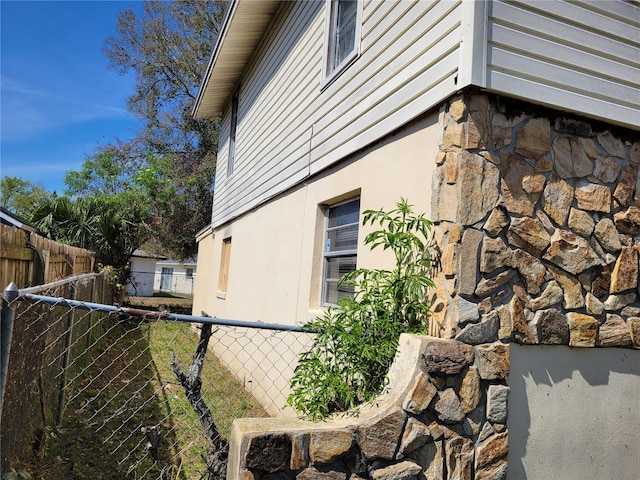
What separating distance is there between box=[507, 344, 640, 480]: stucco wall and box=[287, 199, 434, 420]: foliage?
730mm

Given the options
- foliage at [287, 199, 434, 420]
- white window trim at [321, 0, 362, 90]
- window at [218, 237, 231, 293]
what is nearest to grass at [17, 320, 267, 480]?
foliage at [287, 199, 434, 420]

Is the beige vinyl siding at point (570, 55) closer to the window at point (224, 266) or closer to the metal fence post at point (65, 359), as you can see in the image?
the metal fence post at point (65, 359)

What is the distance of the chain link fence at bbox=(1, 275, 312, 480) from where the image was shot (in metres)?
3.13

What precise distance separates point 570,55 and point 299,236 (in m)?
3.30

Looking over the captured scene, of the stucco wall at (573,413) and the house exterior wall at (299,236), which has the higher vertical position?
the house exterior wall at (299,236)

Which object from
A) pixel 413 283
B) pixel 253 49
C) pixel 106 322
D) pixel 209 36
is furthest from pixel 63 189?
pixel 413 283

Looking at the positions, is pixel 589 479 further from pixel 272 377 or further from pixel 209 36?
pixel 209 36

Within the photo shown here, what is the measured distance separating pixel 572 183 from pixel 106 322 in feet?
35.7

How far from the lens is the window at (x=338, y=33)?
534 centimetres

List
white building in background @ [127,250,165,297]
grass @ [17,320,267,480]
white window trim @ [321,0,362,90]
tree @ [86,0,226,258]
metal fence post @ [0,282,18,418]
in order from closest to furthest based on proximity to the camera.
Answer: metal fence post @ [0,282,18,418] < grass @ [17,320,267,480] < white window trim @ [321,0,362,90] < tree @ [86,0,226,258] < white building in background @ [127,250,165,297]

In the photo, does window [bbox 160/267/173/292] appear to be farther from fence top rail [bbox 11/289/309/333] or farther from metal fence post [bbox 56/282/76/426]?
fence top rail [bbox 11/289/309/333]

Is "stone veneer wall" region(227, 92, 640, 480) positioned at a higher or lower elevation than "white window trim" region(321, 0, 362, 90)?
lower

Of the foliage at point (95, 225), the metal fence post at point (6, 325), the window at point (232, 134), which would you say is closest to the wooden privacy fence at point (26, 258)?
the metal fence post at point (6, 325)

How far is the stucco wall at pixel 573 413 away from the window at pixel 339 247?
182cm
